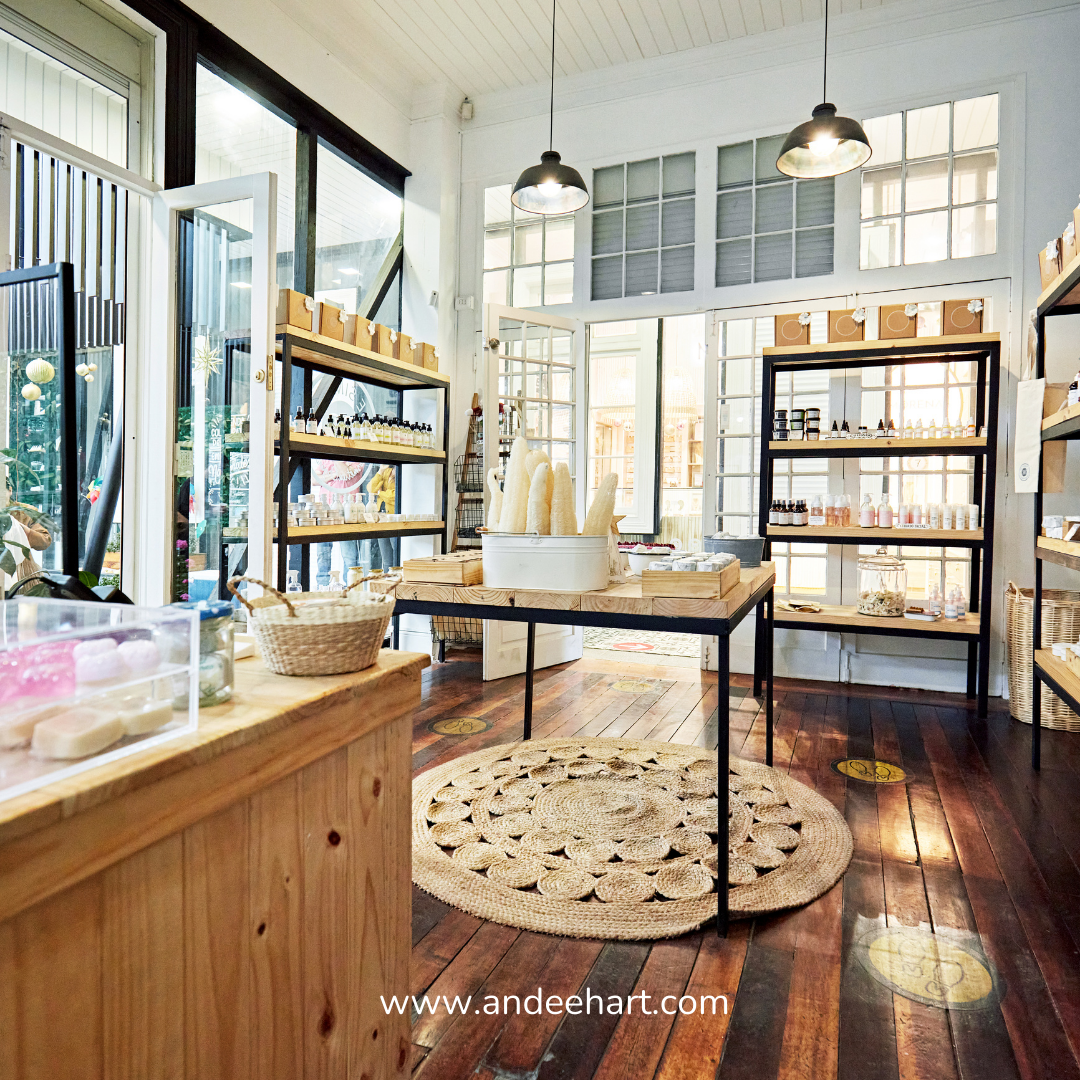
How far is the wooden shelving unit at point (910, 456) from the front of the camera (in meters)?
3.85

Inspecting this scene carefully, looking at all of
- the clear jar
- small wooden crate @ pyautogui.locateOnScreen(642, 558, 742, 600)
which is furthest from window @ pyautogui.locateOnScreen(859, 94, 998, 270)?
the clear jar

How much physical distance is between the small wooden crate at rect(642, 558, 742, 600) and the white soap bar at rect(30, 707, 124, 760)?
4.43 feet

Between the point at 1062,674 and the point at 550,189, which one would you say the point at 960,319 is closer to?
the point at 1062,674

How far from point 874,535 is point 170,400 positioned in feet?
11.6

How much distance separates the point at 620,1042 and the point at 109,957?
3.48ft

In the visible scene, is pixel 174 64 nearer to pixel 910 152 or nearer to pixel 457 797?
pixel 457 797

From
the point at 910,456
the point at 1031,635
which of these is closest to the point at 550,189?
the point at 910,456

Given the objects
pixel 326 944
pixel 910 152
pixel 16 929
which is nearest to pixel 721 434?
pixel 910 152

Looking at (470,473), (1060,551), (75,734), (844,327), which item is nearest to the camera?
(75,734)

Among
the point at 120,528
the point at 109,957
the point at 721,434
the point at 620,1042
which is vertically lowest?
the point at 620,1042

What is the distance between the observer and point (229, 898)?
0.85m

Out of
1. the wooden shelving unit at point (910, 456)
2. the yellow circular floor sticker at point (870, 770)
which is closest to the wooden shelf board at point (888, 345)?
the wooden shelving unit at point (910, 456)

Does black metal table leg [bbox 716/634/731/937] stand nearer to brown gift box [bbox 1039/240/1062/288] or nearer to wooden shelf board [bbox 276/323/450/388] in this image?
brown gift box [bbox 1039/240/1062/288]

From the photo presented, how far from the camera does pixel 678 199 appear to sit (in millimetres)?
4836
